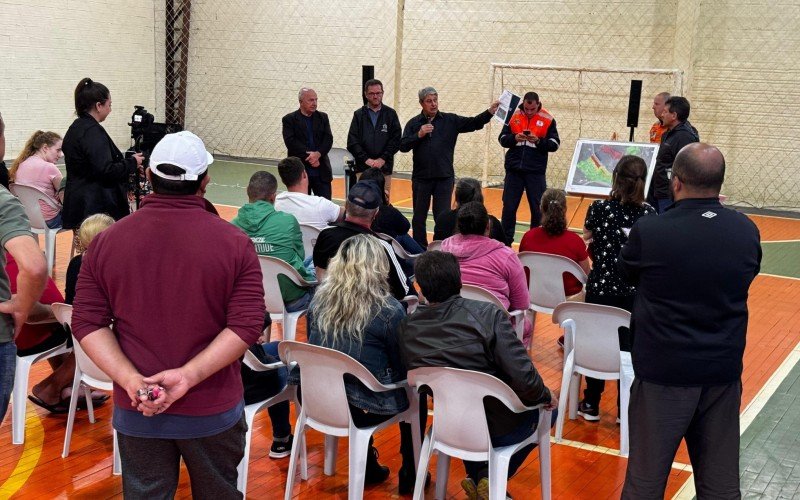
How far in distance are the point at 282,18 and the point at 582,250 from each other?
10464 millimetres

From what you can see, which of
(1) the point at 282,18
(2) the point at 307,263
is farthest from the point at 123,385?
(1) the point at 282,18

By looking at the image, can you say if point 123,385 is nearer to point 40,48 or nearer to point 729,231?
point 729,231

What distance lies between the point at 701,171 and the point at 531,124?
5.99m

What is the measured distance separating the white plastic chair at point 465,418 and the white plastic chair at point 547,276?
2071mm

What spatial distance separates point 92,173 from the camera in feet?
20.9

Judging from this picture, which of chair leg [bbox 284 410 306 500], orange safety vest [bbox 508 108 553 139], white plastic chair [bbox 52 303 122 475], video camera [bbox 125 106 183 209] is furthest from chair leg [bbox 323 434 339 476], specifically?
orange safety vest [bbox 508 108 553 139]

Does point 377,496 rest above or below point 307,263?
below

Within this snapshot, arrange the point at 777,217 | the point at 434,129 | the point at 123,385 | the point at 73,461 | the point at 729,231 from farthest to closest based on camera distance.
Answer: the point at 777,217, the point at 434,129, the point at 73,461, the point at 729,231, the point at 123,385

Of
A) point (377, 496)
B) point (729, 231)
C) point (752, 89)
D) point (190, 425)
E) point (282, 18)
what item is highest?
point (282, 18)

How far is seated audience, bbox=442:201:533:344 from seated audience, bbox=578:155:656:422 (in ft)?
1.40

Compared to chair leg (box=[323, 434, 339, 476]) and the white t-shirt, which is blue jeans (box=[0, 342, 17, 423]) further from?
the white t-shirt

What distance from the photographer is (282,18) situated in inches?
584

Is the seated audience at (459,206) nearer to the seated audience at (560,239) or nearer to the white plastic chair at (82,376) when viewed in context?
the seated audience at (560,239)

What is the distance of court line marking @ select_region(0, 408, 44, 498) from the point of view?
4051 mm
